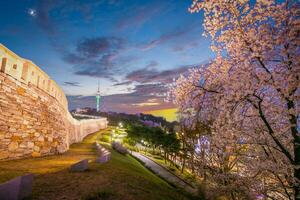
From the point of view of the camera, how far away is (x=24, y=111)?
12.0 meters

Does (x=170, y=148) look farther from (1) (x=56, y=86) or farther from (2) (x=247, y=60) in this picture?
(2) (x=247, y=60)

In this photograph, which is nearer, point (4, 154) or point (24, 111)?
point (4, 154)

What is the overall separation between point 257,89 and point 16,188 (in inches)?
282

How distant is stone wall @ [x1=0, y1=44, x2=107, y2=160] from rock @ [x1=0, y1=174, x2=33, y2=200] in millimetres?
6130

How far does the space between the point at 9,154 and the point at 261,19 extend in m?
12.8

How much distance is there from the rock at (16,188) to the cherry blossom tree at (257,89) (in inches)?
223

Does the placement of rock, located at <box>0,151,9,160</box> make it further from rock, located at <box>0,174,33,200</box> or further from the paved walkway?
the paved walkway

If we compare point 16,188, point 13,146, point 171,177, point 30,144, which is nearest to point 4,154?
point 13,146

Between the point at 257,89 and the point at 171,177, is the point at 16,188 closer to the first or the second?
the point at 257,89

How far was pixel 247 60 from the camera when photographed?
6.30 m

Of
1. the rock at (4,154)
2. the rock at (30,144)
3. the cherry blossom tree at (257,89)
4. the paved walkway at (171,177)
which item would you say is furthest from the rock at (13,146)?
the paved walkway at (171,177)

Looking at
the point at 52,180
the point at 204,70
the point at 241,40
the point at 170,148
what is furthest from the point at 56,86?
the point at 170,148

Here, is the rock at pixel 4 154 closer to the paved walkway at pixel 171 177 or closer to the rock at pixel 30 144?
the rock at pixel 30 144

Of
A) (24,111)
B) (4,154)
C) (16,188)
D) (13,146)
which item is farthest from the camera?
(24,111)
